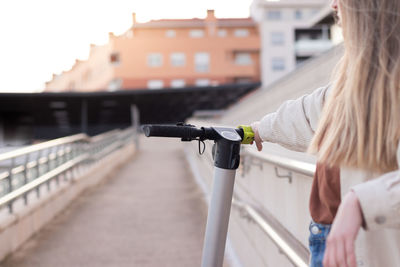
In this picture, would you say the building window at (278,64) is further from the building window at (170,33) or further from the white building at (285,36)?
the building window at (170,33)

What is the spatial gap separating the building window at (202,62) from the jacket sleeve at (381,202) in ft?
157

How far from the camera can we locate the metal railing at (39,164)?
582 centimetres

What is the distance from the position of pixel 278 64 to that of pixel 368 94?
5038cm

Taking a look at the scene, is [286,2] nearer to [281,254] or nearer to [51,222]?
[51,222]

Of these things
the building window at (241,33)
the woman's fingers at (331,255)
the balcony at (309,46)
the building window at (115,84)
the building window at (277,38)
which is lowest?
the woman's fingers at (331,255)

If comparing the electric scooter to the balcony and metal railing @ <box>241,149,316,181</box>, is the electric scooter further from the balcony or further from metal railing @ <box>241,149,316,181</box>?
the balcony

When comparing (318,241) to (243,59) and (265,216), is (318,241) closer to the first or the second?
(265,216)

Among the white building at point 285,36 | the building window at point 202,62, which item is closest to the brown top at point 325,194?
the building window at point 202,62

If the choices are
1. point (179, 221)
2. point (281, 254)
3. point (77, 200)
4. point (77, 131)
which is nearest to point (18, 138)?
point (77, 131)

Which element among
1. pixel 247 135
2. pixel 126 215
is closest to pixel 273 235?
pixel 247 135

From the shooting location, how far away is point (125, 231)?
23.0 feet

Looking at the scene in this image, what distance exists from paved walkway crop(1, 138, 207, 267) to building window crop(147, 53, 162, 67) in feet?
122

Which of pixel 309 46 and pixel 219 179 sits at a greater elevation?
pixel 309 46

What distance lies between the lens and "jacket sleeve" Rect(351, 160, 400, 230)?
0.95 m
